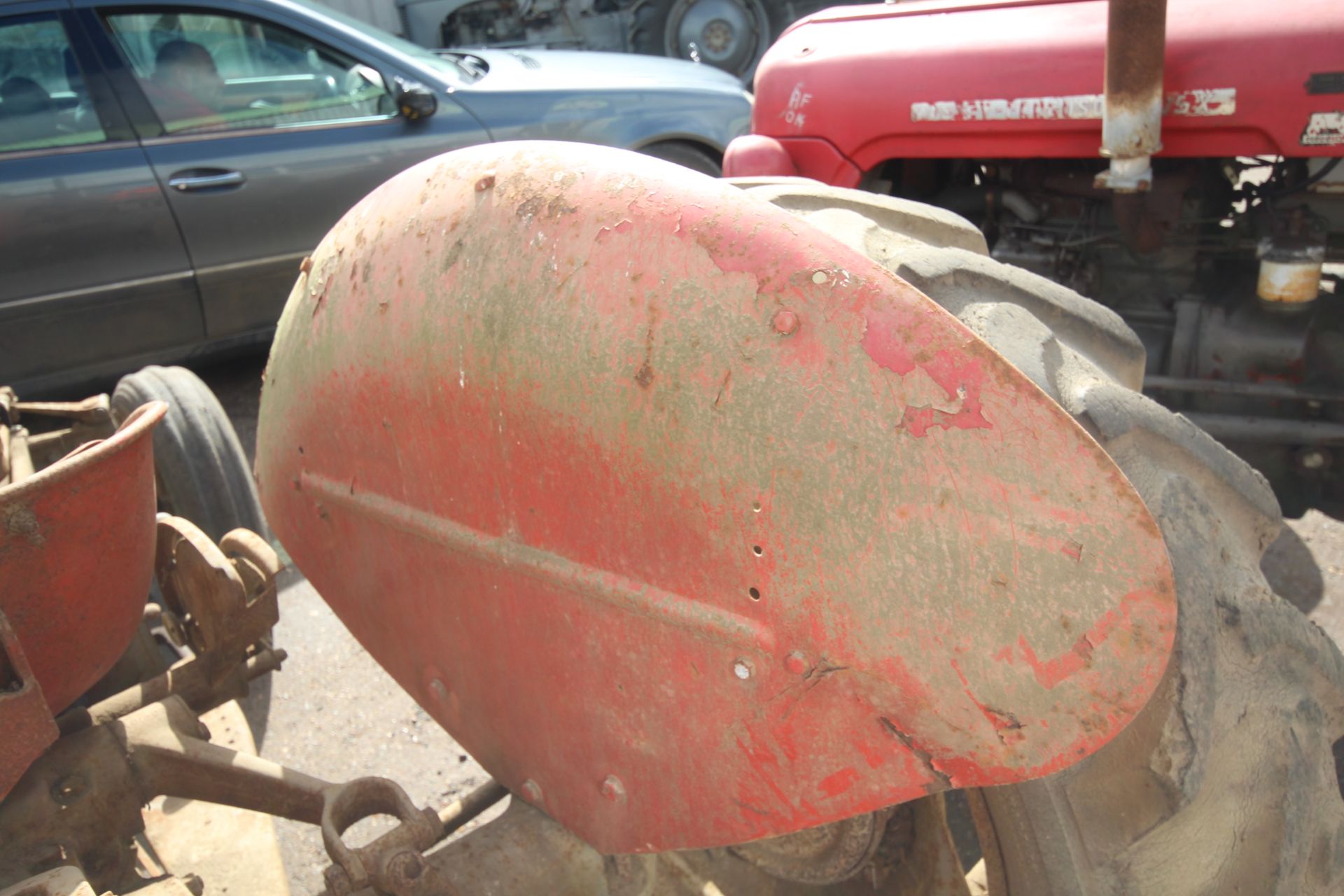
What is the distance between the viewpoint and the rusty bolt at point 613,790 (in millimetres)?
1188

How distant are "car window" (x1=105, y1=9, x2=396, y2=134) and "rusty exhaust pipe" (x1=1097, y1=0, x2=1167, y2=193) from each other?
3297mm

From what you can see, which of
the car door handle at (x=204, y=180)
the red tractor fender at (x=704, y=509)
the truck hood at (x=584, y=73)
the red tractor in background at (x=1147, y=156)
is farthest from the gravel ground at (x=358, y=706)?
the truck hood at (x=584, y=73)

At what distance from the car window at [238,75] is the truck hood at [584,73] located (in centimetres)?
57

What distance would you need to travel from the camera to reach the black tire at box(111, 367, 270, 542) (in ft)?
9.35

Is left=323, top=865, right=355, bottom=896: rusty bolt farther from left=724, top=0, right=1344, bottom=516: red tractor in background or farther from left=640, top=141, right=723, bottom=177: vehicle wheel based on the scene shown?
left=640, top=141, right=723, bottom=177: vehicle wheel

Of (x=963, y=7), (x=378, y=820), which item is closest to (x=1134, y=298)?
(x=963, y=7)

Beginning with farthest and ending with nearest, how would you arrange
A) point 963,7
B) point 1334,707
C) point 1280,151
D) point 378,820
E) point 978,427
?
point 963,7 → point 378,820 → point 1280,151 → point 1334,707 → point 978,427

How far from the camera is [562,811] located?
4.19 ft

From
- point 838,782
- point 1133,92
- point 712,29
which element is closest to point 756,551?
point 838,782

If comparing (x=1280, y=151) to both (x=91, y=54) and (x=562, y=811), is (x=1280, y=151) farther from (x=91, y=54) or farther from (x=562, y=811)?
(x=91, y=54)

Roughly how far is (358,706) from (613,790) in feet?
5.59

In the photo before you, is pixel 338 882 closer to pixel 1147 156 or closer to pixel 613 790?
pixel 613 790

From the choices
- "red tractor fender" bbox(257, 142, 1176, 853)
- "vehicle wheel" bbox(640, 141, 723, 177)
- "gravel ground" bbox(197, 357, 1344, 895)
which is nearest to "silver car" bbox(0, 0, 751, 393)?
"vehicle wheel" bbox(640, 141, 723, 177)

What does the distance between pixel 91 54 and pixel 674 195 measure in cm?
401
